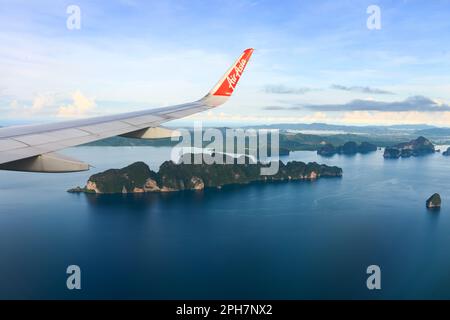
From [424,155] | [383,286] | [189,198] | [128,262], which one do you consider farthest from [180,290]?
[424,155]

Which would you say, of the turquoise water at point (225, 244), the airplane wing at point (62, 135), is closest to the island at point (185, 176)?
the turquoise water at point (225, 244)

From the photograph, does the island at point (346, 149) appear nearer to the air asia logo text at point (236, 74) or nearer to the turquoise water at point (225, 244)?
the turquoise water at point (225, 244)

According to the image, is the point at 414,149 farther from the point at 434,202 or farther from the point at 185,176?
the point at 185,176

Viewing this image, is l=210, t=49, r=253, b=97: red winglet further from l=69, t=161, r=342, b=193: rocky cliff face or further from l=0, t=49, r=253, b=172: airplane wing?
l=69, t=161, r=342, b=193: rocky cliff face

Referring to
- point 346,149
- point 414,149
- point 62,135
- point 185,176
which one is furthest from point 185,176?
point 414,149

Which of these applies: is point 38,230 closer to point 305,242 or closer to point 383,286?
point 305,242
